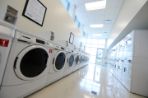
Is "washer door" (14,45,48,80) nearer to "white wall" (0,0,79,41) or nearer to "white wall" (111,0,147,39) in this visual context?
"white wall" (0,0,79,41)

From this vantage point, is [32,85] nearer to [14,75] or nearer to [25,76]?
[25,76]

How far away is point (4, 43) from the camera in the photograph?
856 millimetres

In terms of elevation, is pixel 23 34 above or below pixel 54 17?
below

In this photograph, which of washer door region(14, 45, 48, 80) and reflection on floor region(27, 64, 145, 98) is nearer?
washer door region(14, 45, 48, 80)

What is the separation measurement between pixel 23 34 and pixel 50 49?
0.59 meters

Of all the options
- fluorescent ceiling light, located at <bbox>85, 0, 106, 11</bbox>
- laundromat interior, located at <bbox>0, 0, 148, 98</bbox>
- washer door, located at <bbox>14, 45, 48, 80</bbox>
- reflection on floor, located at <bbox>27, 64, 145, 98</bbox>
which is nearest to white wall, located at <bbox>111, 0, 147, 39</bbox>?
laundromat interior, located at <bbox>0, 0, 148, 98</bbox>

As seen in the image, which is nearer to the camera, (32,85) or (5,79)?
(5,79)

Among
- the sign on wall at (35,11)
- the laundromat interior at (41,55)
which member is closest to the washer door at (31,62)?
the laundromat interior at (41,55)

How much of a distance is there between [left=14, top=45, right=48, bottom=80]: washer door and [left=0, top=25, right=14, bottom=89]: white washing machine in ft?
0.41

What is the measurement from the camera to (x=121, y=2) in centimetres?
396

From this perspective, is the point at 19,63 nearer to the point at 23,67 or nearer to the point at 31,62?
the point at 23,67

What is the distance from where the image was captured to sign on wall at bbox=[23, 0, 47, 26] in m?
1.79

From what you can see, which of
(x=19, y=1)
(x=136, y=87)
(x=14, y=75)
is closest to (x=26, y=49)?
(x=14, y=75)

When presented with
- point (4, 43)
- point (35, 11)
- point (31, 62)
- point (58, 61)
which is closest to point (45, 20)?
point (35, 11)
